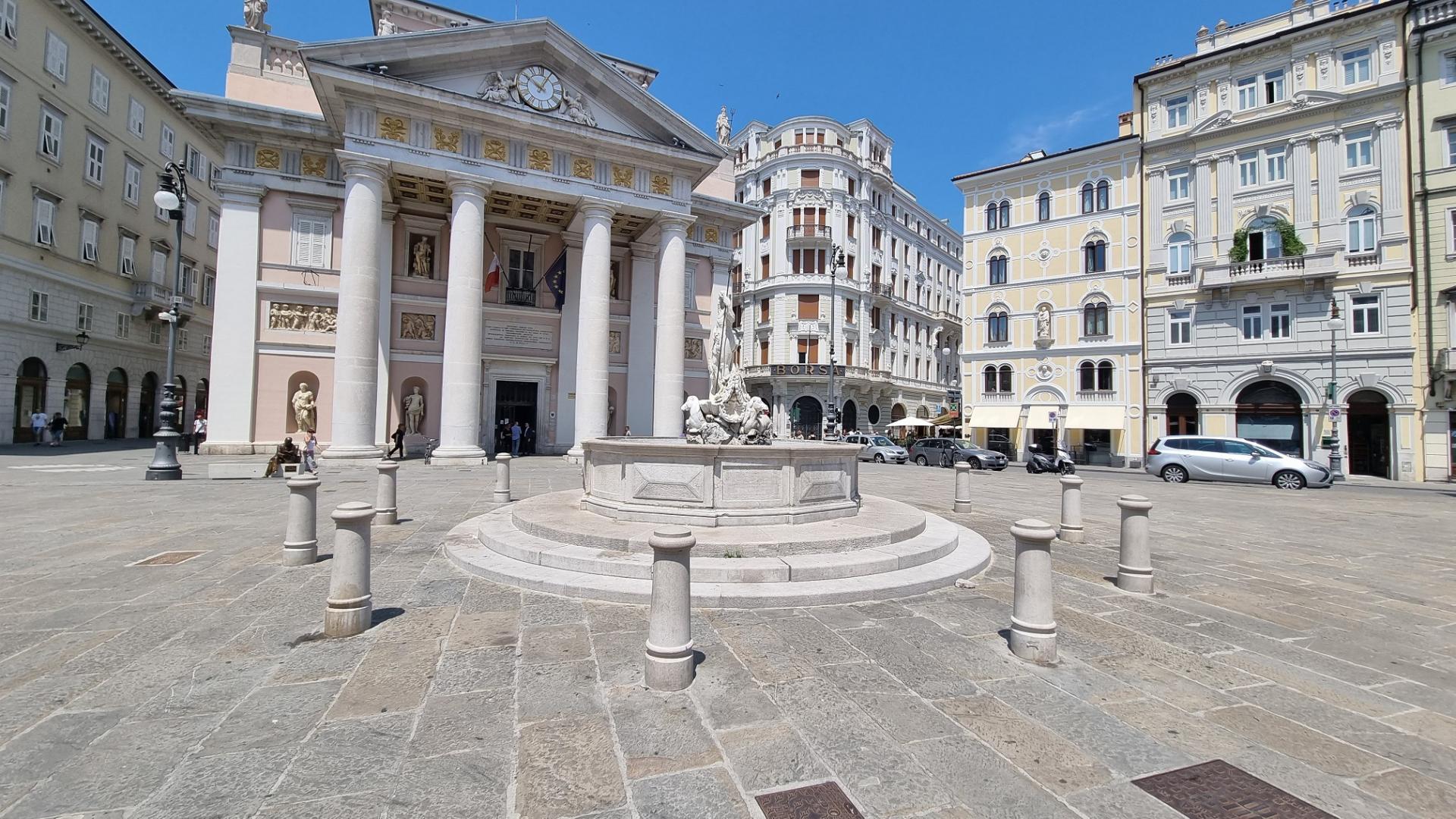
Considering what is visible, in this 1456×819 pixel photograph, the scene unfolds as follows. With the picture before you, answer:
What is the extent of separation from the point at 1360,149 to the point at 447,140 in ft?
121

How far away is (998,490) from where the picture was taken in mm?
16328

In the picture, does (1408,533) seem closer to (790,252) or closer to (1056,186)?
(1056,186)

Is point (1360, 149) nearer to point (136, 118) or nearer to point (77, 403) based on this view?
point (136, 118)

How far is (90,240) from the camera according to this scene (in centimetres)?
2650

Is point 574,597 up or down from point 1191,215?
down

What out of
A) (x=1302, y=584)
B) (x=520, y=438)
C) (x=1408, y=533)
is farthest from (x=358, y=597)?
(x=520, y=438)

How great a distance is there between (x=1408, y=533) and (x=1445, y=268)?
22535 millimetres

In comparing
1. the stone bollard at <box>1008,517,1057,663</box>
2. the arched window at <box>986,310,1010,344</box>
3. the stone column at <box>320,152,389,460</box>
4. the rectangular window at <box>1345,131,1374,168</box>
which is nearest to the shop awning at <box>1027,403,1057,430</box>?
the arched window at <box>986,310,1010,344</box>

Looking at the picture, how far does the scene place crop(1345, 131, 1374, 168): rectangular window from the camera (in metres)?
24.8

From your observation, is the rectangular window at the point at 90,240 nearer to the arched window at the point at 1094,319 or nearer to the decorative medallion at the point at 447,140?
the decorative medallion at the point at 447,140

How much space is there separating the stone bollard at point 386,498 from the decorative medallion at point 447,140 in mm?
15293

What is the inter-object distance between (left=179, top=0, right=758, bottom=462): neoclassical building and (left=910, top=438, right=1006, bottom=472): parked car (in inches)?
508

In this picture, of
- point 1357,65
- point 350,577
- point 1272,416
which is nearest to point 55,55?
point 350,577

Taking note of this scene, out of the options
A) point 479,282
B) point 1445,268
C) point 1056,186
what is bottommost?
point 479,282
